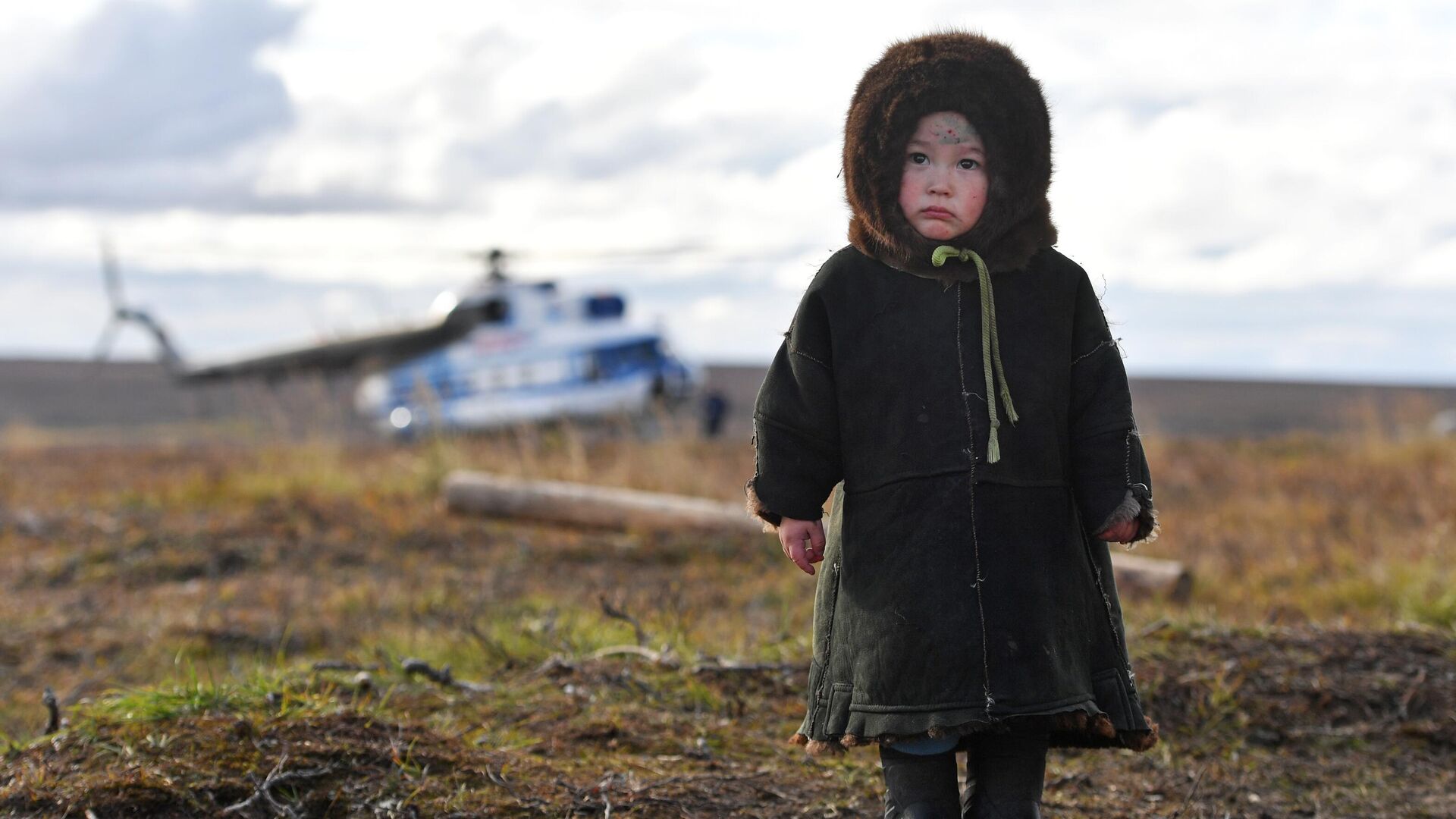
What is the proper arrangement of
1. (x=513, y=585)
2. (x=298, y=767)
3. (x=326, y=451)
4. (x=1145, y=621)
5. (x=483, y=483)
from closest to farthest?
(x=298, y=767) → (x=1145, y=621) → (x=513, y=585) → (x=483, y=483) → (x=326, y=451)

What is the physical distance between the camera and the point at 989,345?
8.60 ft

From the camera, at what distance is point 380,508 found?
33.4 ft

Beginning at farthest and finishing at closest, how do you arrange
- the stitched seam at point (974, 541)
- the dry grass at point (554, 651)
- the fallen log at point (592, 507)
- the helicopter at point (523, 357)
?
the helicopter at point (523, 357), the fallen log at point (592, 507), the dry grass at point (554, 651), the stitched seam at point (974, 541)

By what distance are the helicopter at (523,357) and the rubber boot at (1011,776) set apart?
678 inches

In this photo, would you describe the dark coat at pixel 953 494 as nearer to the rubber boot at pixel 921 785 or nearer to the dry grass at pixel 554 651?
Answer: the rubber boot at pixel 921 785

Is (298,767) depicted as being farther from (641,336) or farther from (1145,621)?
(641,336)

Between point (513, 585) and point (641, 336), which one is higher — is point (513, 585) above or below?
below

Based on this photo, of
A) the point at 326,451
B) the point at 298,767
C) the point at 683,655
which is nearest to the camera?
the point at 298,767

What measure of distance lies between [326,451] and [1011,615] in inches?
450

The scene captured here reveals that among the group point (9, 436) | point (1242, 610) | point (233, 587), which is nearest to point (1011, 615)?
point (1242, 610)

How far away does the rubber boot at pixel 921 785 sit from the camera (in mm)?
2668

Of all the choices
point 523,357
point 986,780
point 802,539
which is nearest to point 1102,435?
point 802,539

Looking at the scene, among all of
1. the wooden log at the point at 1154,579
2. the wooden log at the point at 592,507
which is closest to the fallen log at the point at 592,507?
the wooden log at the point at 592,507

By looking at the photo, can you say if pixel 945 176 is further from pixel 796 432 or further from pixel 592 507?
pixel 592 507
